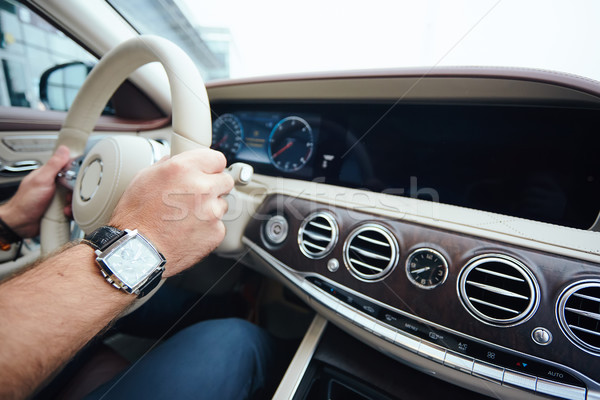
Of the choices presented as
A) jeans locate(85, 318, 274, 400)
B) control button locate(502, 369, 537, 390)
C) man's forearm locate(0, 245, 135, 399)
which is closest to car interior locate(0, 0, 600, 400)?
control button locate(502, 369, 537, 390)

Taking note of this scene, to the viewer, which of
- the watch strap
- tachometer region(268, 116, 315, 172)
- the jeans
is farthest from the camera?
tachometer region(268, 116, 315, 172)

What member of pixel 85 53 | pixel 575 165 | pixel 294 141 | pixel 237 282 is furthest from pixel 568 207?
pixel 85 53

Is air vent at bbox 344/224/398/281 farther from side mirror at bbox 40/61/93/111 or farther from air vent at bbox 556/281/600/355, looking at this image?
side mirror at bbox 40/61/93/111

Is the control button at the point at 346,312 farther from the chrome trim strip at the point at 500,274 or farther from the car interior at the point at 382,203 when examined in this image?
the chrome trim strip at the point at 500,274

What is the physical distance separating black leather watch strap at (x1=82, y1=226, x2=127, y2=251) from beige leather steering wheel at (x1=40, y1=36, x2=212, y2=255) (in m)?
0.16

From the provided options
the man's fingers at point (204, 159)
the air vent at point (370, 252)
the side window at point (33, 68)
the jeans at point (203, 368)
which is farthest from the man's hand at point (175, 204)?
the side window at point (33, 68)

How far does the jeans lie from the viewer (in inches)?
23.9

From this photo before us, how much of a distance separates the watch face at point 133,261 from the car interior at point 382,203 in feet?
0.73

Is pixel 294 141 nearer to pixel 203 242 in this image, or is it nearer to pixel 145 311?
pixel 203 242

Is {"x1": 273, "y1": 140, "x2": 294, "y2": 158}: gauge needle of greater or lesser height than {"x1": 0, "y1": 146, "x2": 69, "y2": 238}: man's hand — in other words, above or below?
above

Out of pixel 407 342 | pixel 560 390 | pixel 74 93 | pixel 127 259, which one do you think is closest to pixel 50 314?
pixel 127 259

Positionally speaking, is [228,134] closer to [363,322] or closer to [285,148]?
[285,148]

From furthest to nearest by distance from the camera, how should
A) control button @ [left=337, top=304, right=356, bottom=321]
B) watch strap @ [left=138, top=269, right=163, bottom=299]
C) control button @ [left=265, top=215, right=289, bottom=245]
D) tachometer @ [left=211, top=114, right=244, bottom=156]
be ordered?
tachometer @ [left=211, top=114, right=244, bottom=156] → control button @ [left=265, top=215, right=289, bottom=245] → control button @ [left=337, top=304, right=356, bottom=321] → watch strap @ [left=138, top=269, right=163, bottom=299]

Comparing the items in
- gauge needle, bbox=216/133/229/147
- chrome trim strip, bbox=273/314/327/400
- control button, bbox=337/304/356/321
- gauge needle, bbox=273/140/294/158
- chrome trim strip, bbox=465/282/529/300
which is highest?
gauge needle, bbox=273/140/294/158
